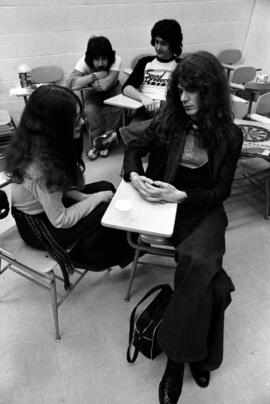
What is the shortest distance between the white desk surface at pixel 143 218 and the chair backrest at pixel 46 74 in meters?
2.54

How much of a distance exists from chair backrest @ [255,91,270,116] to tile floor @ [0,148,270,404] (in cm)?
123

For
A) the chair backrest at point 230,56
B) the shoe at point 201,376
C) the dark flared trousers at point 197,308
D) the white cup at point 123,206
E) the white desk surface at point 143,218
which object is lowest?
the shoe at point 201,376

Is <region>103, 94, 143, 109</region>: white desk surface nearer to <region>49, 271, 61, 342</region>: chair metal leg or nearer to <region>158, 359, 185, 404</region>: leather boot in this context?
<region>49, 271, 61, 342</region>: chair metal leg

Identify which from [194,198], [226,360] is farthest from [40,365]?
[194,198]

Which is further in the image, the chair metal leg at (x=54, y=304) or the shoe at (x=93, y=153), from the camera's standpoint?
the shoe at (x=93, y=153)

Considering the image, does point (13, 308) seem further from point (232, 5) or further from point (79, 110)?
point (232, 5)

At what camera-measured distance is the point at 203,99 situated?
1.36 m

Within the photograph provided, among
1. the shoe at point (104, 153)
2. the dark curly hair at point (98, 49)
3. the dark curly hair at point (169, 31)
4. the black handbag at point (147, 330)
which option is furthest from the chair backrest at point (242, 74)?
the black handbag at point (147, 330)

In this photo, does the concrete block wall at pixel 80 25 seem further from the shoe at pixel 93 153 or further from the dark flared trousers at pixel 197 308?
the dark flared trousers at pixel 197 308

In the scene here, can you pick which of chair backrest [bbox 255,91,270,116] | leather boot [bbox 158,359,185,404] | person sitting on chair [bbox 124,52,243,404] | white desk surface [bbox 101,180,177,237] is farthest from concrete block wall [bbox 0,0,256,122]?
leather boot [bbox 158,359,185,404]

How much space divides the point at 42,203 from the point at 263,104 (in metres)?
2.05

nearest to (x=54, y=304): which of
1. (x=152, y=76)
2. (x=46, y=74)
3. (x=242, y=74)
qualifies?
(x=152, y=76)

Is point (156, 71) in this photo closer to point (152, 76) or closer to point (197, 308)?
point (152, 76)

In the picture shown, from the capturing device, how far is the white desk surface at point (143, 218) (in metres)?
1.15
